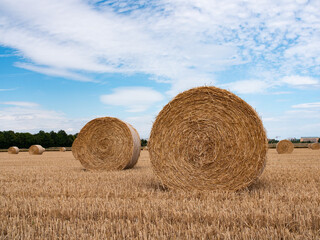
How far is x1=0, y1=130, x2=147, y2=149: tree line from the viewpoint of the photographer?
5269 centimetres

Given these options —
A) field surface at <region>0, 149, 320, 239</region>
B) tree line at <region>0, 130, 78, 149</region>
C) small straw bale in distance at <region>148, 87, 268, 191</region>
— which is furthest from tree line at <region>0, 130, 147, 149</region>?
field surface at <region>0, 149, 320, 239</region>

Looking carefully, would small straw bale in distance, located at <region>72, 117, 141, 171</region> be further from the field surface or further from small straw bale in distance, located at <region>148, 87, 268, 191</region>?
the field surface

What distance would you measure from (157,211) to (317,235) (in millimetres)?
1804

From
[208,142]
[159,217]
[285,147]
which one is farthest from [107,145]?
[285,147]

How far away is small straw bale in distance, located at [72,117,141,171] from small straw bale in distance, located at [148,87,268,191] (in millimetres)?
4301

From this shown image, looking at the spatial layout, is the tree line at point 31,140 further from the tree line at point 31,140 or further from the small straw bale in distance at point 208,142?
the small straw bale in distance at point 208,142

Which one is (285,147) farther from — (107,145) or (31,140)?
(31,140)

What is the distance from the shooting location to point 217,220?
3.77 m

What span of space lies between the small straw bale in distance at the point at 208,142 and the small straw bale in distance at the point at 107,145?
430cm

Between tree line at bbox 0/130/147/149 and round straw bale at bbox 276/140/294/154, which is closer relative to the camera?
round straw bale at bbox 276/140/294/154

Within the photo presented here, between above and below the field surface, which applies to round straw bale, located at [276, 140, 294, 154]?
above

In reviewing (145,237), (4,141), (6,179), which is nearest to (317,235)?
(145,237)

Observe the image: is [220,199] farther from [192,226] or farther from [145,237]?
[145,237]

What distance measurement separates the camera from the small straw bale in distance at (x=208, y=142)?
5891 mm
